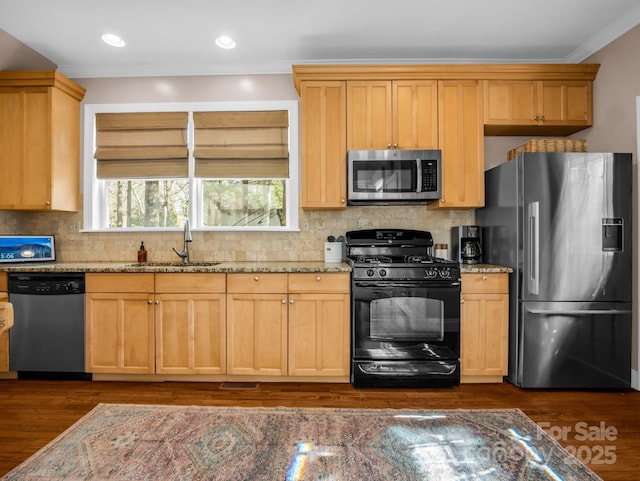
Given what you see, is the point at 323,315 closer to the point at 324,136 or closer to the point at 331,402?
the point at 331,402

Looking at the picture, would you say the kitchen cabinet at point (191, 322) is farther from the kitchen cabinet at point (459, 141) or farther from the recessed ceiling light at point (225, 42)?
the kitchen cabinet at point (459, 141)

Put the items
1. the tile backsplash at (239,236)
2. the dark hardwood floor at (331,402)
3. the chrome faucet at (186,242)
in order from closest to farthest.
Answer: the dark hardwood floor at (331,402) → the chrome faucet at (186,242) → the tile backsplash at (239,236)

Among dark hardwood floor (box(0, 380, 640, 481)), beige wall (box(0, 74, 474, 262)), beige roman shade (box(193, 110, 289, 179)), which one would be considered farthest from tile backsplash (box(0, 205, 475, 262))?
dark hardwood floor (box(0, 380, 640, 481))

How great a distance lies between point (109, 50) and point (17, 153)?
47.0 inches

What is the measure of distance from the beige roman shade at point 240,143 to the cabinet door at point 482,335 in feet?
6.71

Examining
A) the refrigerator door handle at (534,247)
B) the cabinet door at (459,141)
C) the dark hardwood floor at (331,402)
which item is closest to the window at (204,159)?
the cabinet door at (459,141)

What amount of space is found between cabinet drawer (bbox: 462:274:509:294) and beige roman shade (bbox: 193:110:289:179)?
6.23 ft

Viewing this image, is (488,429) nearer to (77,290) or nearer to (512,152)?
(512,152)

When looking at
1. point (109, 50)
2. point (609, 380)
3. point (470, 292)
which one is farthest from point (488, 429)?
point (109, 50)

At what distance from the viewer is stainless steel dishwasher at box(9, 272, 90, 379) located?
2.96 m

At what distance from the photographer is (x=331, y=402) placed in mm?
2615

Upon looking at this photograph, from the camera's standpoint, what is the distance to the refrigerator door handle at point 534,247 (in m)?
2.73

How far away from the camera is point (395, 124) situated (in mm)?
3203

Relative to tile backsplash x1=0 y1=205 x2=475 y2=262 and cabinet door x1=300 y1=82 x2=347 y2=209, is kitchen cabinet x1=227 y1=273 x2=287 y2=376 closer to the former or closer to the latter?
tile backsplash x1=0 y1=205 x2=475 y2=262
